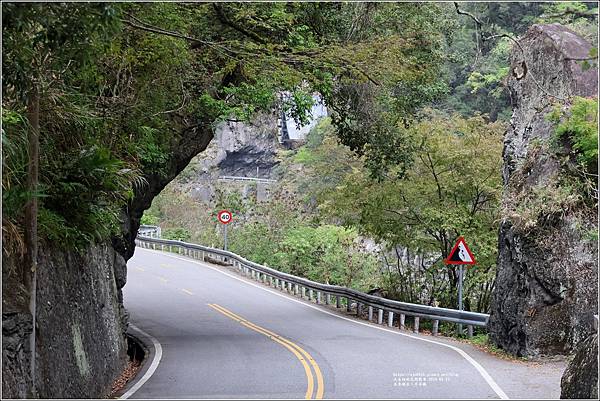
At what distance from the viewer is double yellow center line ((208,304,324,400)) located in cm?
1404

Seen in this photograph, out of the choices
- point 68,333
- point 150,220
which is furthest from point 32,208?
point 150,220

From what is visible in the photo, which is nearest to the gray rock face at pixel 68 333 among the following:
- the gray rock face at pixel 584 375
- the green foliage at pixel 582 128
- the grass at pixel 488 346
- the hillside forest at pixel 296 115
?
the hillside forest at pixel 296 115

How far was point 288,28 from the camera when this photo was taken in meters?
17.9

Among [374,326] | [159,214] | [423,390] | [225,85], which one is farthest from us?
[159,214]

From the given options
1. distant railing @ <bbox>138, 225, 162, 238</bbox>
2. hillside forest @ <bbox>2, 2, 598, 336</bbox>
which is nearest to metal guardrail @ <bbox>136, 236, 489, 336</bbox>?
hillside forest @ <bbox>2, 2, 598, 336</bbox>

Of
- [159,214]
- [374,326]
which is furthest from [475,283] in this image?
[159,214]

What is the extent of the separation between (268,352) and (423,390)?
513 cm

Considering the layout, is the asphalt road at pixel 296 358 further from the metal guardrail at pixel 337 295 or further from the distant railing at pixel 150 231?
the distant railing at pixel 150 231

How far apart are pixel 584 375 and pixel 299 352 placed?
8.19m

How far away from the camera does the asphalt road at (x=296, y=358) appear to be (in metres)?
14.1

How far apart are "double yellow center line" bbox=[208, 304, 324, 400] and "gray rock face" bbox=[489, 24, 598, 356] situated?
4360 mm

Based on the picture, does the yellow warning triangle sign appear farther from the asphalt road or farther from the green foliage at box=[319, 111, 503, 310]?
the green foliage at box=[319, 111, 503, 310]

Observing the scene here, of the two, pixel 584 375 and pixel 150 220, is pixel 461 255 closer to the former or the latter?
pixel 584 375

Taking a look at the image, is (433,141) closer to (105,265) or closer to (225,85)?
(225,85)
